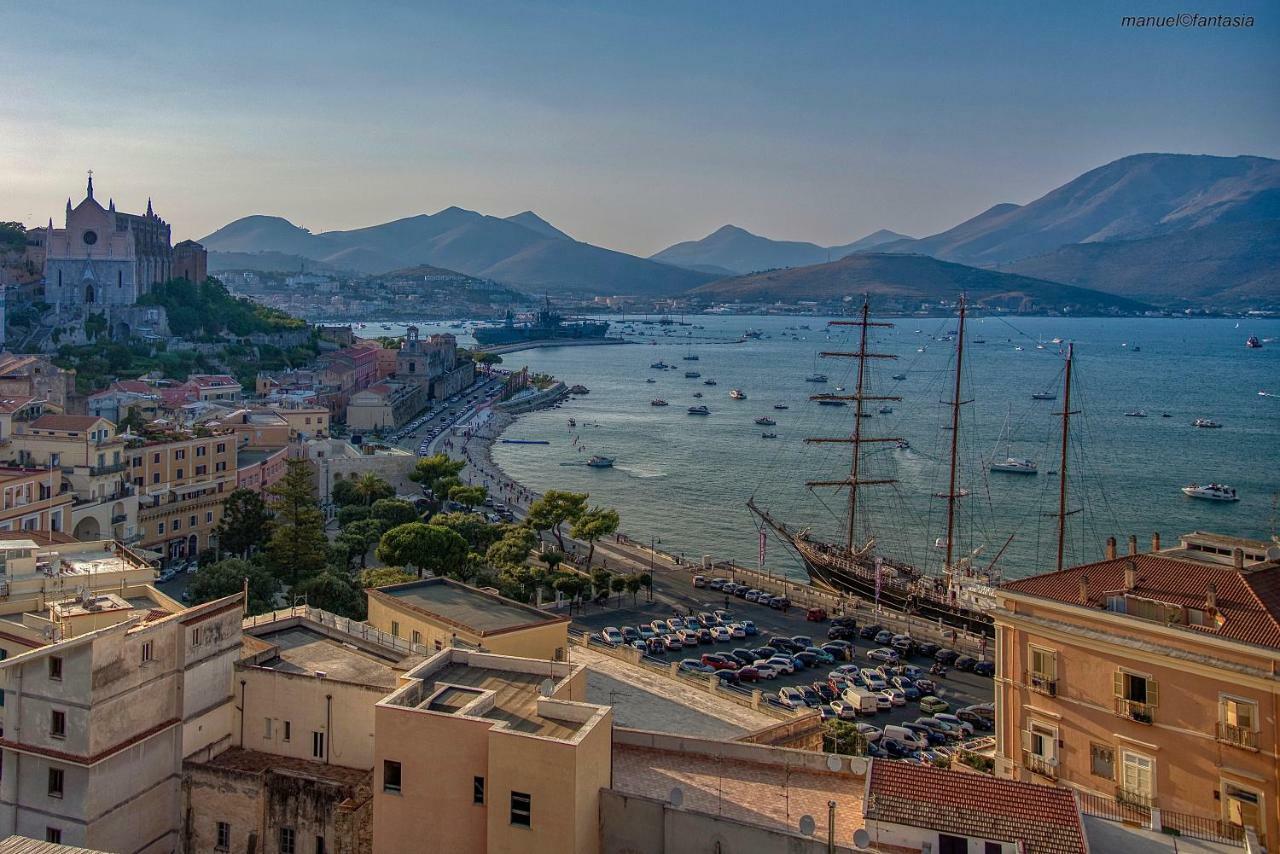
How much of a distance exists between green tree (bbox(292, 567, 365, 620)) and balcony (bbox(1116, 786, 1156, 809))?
9647 millimetres

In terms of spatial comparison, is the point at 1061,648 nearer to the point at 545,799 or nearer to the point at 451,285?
the point at 545,799

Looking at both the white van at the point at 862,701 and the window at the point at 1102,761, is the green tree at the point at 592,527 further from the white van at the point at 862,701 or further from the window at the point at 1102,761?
the window at the point at 1102,761

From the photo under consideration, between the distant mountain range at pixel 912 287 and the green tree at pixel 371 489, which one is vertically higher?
the distant mountain range at pixel 912 287

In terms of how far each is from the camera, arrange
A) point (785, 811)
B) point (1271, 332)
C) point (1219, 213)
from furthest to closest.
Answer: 1. point (1219, 213)
2. point (1271, 332)
3. point (785, 811)

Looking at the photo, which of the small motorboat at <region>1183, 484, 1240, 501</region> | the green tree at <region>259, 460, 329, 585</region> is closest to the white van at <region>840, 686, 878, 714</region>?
the green tree at <region>259, 460, 329, 585</region>

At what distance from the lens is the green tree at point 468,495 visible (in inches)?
947

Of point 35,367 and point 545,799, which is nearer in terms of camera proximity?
point 545,799

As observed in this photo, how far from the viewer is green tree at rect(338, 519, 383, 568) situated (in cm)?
1867

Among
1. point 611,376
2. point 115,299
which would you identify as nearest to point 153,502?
point 115,299

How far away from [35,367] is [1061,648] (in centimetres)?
2568

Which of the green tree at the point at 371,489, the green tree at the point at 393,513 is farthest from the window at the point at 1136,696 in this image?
the green tree at the point at 371,489

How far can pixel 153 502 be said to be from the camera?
727 inches

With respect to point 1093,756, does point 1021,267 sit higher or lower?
higher

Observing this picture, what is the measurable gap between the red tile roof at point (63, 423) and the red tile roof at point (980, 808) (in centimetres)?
1546
